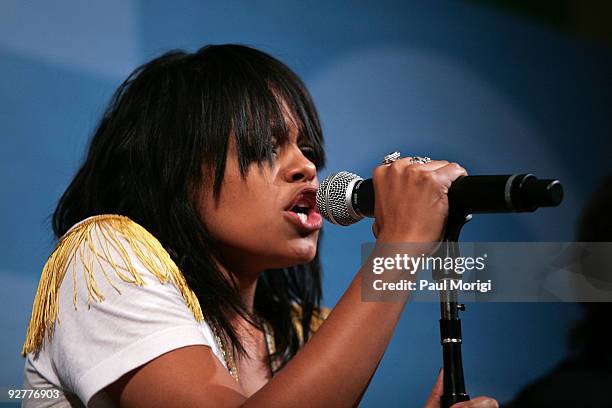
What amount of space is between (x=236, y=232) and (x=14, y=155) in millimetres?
376

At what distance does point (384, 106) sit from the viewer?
163 centimetres

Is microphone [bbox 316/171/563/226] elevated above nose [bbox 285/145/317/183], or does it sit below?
below

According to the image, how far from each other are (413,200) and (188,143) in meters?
0.40

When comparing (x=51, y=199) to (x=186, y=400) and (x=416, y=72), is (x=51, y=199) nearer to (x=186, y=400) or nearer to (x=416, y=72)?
(x=186, y=400)

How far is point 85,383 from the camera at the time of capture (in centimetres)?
89

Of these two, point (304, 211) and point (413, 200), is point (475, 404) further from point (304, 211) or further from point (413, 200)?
point (304, 211)

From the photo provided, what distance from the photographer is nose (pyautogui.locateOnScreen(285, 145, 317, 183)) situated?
1.08 m

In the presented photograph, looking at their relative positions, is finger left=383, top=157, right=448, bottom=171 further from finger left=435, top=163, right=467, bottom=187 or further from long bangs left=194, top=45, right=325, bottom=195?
long bangs left=194, top=45, right=325, bottom=195

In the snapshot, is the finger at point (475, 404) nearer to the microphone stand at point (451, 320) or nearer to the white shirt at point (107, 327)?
the microphone stand at point (451, 320)

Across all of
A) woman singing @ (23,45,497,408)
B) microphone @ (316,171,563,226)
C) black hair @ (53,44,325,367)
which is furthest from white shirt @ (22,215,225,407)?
microphone @ (316,171,563,226)

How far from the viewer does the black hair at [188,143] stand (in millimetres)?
1092

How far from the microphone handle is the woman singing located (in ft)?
0.06

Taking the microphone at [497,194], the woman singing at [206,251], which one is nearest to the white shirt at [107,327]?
the woman singing at [206,251]

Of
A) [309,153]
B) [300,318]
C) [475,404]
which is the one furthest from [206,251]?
[475,404]
